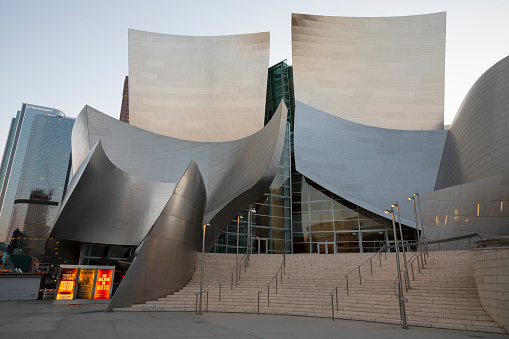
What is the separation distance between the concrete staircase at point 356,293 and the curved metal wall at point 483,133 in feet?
18.7

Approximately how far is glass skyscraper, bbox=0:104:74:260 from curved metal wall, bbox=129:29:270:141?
109084mm

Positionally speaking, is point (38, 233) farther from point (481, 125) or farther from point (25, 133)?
point (481, 125)

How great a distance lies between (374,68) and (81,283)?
2785cm

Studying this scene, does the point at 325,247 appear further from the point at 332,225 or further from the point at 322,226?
the point at 332,225

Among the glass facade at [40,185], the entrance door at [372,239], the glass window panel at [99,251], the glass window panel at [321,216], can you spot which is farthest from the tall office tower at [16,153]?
the entrance door at [372,239]

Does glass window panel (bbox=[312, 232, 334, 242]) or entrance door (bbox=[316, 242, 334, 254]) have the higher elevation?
glass window panel (bbox=[312, 232, 334, 242])

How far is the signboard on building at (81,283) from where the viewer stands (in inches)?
591

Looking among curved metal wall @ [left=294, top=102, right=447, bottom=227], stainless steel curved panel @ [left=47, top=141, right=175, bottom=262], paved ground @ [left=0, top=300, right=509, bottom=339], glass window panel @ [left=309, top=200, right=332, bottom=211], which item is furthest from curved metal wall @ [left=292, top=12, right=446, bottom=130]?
paved ground @ [left=0, top=300, right=509, bottom=339]

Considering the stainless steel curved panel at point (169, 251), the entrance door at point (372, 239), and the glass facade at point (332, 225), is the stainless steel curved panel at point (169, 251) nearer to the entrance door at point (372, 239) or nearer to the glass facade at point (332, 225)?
the glass facade at point (332, 225)

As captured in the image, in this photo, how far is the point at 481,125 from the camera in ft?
60.1

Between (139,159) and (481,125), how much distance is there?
68.8 feet

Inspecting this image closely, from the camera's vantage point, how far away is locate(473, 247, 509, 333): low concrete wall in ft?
24.9

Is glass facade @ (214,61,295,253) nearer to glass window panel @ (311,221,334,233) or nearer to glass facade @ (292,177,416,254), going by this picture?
glass facade @ (292,177,416,254)

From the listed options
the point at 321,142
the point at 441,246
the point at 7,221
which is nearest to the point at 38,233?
the point at 7,221
